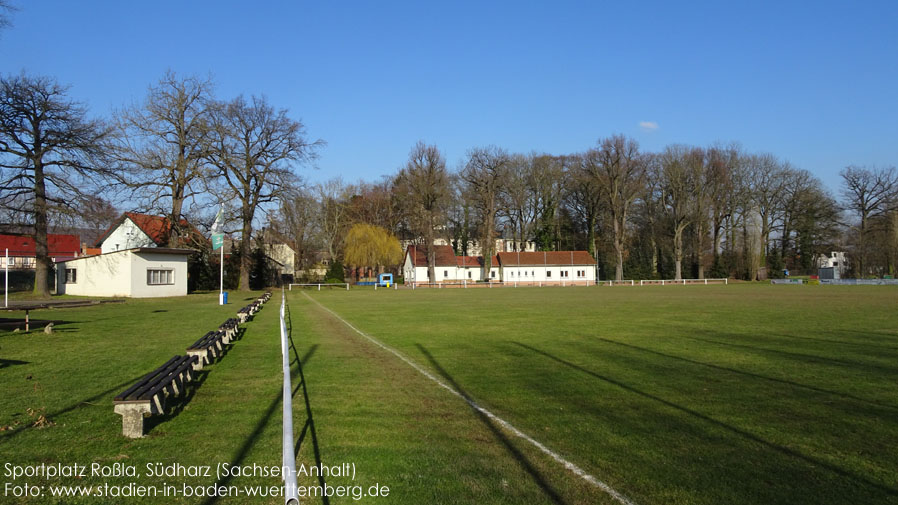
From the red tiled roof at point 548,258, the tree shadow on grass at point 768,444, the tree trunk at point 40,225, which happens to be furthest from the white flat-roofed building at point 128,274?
the red tiled roof at point 548,258

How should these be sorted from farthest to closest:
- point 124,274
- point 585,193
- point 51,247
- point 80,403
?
point 585,193
point 51,247
point 124,274
point 80,403

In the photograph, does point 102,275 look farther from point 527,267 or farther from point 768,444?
point 527,267

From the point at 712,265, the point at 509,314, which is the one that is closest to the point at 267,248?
the point at 509,314

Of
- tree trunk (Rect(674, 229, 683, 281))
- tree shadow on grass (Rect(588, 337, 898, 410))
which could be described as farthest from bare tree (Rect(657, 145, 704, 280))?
tree shadow on grass (Rect(588, 337, 898, 410))

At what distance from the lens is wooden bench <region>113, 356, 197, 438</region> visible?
6457mm

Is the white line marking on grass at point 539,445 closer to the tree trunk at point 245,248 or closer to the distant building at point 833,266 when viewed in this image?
the tree trunk at point 245,248

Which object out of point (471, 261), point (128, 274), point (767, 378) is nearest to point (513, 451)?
point (767, 378)

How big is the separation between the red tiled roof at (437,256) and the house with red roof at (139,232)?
37013 millimetres

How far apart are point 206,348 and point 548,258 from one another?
247 feet

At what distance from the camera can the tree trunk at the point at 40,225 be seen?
3491 cm

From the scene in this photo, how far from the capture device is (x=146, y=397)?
21.6ft

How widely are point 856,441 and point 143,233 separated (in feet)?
186

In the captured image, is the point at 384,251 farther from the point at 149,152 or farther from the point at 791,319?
the point at 791,319

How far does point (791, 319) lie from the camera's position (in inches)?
824
